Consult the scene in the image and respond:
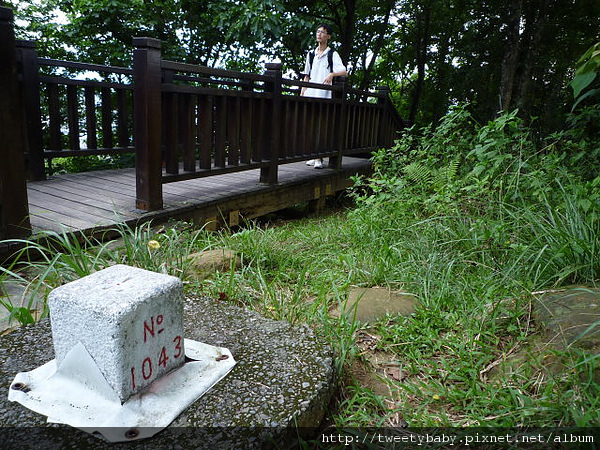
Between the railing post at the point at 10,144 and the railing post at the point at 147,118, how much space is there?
3.26 ft

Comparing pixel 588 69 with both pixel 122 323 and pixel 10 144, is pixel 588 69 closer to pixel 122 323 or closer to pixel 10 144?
pixel 122 323

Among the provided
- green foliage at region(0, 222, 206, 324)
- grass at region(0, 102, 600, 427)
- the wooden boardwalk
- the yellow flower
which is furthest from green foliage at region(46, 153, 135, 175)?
the yellow flower

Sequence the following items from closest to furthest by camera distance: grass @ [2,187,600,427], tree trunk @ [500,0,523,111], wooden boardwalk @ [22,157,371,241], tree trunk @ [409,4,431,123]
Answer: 1. grass @ [2,187,600,427]
2. wooden boardwalk @ [22,157,371,241]
3. tree trunk @ [500,0,523,111]
4. tree trunk @ [409,4,431,123]

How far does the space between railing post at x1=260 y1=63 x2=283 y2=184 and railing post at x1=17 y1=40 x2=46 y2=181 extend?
2400 mm

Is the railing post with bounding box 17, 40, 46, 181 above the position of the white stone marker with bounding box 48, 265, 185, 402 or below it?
above

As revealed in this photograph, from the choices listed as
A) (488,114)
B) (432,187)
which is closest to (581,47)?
(488,114)

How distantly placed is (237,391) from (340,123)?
5.75 m

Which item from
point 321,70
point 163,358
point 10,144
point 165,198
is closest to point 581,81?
point 163,358

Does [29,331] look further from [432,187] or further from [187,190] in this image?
[432,187]

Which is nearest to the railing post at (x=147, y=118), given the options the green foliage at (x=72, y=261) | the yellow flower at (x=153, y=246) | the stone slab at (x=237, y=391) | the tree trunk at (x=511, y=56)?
the green foliage at (x=72, y=261)

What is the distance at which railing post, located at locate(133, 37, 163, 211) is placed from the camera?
11.7 feet

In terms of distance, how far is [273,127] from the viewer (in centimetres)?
512

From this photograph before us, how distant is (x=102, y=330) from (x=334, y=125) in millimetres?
5878

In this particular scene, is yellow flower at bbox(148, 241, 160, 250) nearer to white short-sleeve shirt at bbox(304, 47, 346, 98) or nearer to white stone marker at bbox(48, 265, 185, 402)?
A: white stone marker at bbox(48, 265, 185, 402)
